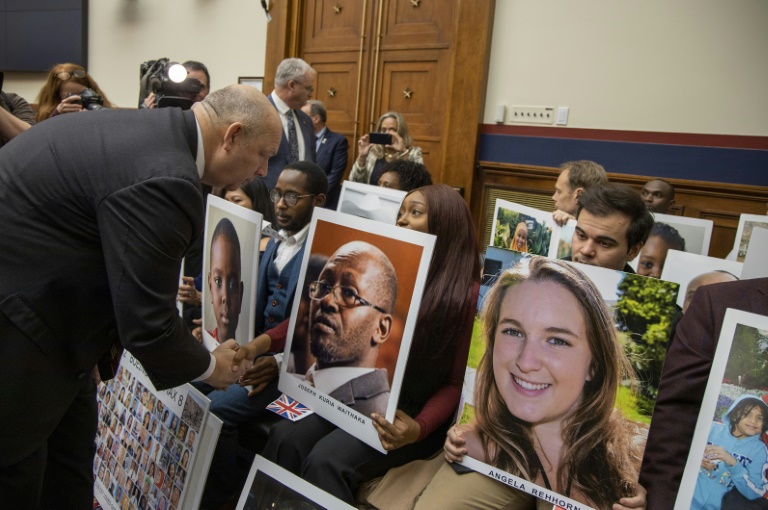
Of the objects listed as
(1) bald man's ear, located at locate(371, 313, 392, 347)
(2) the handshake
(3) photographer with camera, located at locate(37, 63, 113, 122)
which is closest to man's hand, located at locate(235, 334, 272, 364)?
(2) the handshake

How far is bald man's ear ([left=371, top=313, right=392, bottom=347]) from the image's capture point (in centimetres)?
139

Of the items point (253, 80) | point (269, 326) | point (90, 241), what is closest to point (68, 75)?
point (269, 326)

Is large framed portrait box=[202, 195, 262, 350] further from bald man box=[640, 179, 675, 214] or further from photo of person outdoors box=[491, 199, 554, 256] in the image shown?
bald man box=[640, 179, 675, 214]

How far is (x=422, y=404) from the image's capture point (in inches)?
59.4

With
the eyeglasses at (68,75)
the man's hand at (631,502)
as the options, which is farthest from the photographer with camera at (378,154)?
the man's hand at (631,502)

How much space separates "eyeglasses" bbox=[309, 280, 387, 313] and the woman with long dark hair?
0.15 meters

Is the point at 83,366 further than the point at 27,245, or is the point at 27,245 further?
the point at 83,366

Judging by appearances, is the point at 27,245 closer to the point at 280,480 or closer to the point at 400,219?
the point at 280,480

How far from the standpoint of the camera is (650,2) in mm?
4027

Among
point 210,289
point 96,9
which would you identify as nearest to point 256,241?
point 210,289

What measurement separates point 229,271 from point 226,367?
0.35 meters

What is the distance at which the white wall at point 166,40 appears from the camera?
5.95 metres

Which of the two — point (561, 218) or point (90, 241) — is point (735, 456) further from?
point (561, 218)

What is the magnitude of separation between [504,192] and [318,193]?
2.71 m
